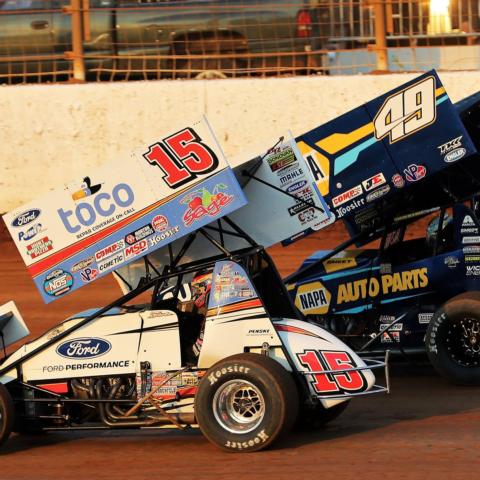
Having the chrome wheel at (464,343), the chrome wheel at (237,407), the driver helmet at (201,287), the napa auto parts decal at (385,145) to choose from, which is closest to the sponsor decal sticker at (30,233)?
the driver helmet at (201,287)

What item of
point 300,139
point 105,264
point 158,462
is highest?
point 300,139

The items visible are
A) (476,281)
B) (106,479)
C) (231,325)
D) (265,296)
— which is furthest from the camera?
(476,281)

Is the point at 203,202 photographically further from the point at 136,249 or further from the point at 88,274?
the point at 88,274

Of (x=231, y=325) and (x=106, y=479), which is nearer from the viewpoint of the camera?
(x=106, y=479)

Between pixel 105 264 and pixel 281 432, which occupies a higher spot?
pixel 105 264

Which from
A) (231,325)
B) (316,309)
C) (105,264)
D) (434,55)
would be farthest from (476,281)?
(434,55)

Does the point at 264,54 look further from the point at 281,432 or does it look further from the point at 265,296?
the point at 281,432

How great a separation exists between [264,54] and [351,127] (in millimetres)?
5961

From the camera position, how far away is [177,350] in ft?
24.7

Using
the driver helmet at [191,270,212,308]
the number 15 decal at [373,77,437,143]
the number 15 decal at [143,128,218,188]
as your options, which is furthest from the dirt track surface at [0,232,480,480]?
the number 15 decal at [373,77,437,143]

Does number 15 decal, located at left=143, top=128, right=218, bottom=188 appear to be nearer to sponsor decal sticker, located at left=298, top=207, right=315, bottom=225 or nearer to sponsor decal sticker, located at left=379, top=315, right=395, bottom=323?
sponsor decal sticker, located at left=298, top=207, right=315, bottom=225

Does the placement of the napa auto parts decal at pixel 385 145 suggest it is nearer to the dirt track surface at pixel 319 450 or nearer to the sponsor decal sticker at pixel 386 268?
the sponsor decal sticker at pixel 386 268

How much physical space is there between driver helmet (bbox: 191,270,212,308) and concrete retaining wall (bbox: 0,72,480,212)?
6959 millimetres

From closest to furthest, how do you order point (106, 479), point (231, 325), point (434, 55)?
point (106, 479), point (231, 325), point (434, 55)
